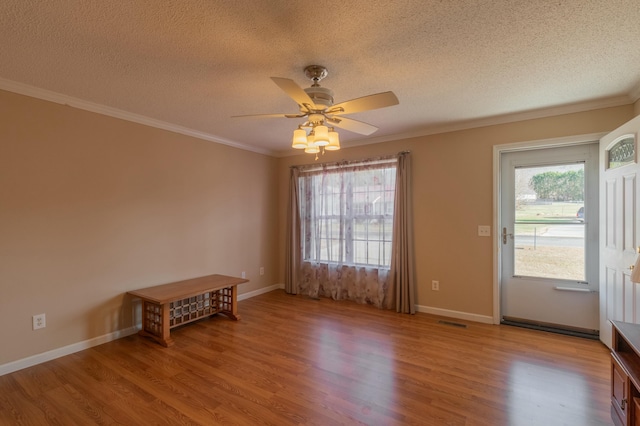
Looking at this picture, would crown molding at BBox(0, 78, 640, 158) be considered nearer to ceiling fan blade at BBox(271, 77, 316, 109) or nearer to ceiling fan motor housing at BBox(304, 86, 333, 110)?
ceiling fan motor housing at BBox(304, 86, 333, 110)

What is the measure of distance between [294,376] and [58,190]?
8.93 ft

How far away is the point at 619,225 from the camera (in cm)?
255

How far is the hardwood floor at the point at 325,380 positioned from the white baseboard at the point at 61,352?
9cm

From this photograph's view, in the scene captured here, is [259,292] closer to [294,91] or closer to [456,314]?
[456,314]

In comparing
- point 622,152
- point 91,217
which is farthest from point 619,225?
point 91,217

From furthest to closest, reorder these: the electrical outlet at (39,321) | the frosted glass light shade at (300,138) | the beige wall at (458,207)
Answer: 1. the beige wall at (458,207)
2. the electrical outlet at (39,321)
3. the frosted glass light shade at (300,138)

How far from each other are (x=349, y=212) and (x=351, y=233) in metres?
0.32

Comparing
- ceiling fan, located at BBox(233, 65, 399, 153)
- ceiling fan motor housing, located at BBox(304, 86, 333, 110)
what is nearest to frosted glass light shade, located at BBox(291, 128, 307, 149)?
ceiling fan, located at BBox(233, 65, 399, 153)

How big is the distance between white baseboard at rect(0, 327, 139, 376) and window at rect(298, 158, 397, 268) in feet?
8.66

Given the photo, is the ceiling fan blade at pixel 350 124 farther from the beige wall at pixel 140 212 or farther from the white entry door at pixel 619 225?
the white entry door at pixel 619 225

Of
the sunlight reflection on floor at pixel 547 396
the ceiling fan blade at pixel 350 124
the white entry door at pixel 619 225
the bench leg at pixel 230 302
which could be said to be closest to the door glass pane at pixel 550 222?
the white entry door at pixel 619 225

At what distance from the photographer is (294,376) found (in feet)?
7.80

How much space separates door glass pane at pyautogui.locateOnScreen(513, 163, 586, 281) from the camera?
3.15 metres

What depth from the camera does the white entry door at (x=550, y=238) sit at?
10.2 ft
